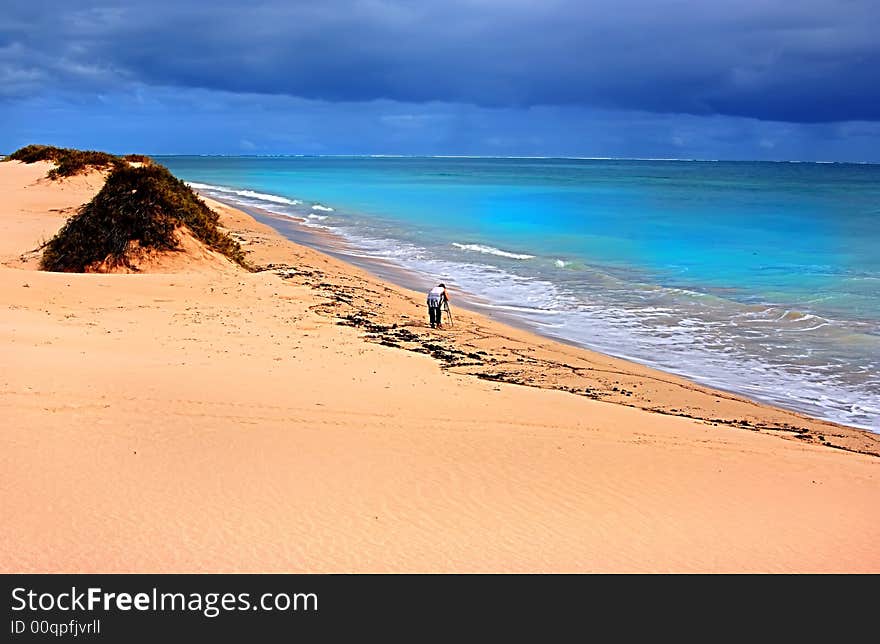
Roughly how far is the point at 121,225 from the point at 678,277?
1587 cm

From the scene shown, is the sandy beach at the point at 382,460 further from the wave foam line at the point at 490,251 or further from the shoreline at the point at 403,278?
the wave foam line at the point at 490,251

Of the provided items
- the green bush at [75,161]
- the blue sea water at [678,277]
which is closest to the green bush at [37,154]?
the green bush at [75,161]

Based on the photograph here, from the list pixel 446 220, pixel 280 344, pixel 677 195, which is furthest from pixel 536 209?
pixel 280 344

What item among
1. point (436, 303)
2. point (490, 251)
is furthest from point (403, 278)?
point (490, 251)

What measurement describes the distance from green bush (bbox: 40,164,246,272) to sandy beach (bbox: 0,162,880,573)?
4.14m

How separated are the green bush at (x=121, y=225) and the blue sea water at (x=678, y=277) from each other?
7.13m

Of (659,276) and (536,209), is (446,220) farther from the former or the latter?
(659,276)

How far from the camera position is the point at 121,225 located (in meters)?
16.2

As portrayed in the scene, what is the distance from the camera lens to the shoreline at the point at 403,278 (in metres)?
10.7
